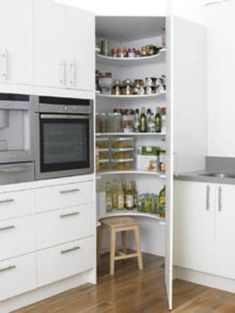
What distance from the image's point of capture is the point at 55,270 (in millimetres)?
3145

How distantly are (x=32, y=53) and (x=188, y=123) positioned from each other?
146 centimetres

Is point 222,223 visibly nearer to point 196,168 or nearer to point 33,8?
point 196,168

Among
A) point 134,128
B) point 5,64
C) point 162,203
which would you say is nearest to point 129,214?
point 162,203

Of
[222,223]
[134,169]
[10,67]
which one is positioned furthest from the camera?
[134,169]

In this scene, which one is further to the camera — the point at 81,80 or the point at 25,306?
the point at 81,80

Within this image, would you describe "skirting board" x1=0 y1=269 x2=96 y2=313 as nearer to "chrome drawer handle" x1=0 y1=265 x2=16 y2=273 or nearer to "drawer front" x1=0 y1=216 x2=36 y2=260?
"chrome drawer handle" x1=0 y1=265 x2=16 y2=273

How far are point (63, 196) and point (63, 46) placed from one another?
111 centimetres

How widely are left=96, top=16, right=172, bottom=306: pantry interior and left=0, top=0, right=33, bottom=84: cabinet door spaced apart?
34.9 inches

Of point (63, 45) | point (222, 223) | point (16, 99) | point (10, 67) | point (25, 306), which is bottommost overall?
point (25, 306)

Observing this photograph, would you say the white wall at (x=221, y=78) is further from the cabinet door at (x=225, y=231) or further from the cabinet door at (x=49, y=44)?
the cabinet door at (x=49, y=44)

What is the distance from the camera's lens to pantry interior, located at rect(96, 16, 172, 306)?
388 cm

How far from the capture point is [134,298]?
319cm

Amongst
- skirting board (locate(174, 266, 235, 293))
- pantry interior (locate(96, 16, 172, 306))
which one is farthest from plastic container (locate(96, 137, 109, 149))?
skirting board (locate(174, 266, 235, 293))

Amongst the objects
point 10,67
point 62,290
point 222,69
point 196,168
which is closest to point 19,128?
point 10,67
